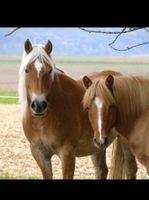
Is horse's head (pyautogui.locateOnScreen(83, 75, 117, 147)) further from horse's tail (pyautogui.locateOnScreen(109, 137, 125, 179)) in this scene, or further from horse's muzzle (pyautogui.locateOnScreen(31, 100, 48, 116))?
horse's tail (pyautogui.locateOnScreen(109, 137, 125, 179))

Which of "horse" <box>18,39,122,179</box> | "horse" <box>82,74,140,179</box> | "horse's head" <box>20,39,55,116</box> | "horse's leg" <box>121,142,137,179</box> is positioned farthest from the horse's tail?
"horse's head" <box>20,39,55,116</box>

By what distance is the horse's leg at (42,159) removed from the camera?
2.67 meters

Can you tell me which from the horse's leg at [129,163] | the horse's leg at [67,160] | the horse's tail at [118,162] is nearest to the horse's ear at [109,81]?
the horse's leg at [67,160]

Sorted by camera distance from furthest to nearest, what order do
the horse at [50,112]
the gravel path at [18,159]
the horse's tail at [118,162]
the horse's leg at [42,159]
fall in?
the gravel path at [18,159] < the horse's tail at [118,162] < the horse's leg at [42,159] < the horse at [50,112]

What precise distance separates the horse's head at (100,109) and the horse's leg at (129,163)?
0.71 metres

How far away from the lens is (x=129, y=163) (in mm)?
3002

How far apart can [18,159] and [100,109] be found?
3.00 meters

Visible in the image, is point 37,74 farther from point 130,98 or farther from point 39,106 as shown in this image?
point 130,98

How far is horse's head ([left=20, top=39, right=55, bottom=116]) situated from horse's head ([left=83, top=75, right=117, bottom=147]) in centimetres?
24

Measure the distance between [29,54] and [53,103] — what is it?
370mm

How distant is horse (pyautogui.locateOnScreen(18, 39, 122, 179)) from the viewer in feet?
7.86

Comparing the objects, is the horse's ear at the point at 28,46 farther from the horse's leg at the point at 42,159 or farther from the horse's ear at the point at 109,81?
the horse's leg at the point at 42,159

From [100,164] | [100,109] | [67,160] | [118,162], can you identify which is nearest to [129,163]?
[118,162]
